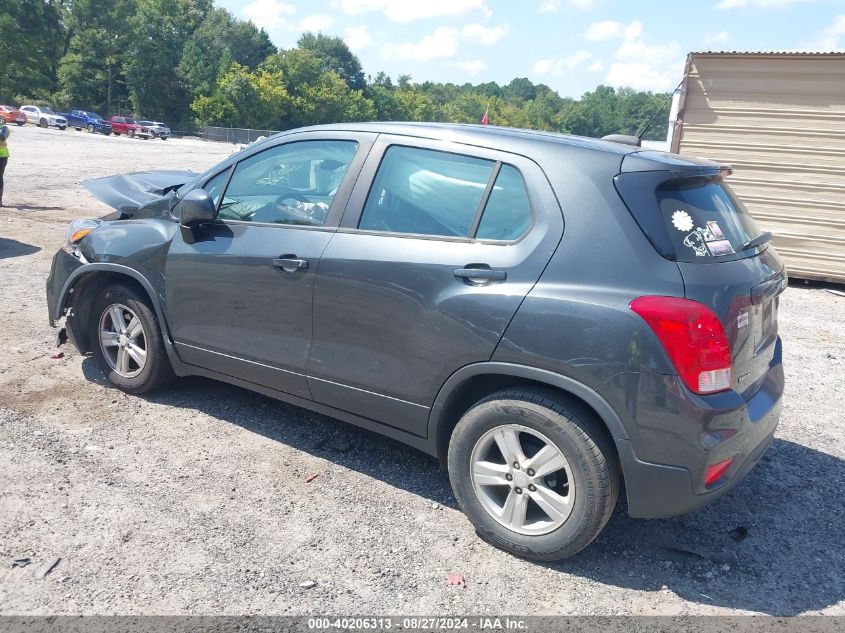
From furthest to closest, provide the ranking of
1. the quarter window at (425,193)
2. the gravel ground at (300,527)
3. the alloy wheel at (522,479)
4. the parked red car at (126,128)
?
the parked red car at (126,128), the quarter window at (425,193), the alloy wheel at (522,479), the gravel ground at (300,527)

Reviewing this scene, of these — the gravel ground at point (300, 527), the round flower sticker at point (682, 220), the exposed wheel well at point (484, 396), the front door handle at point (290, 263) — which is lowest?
the gravel ground at point (300, 527)

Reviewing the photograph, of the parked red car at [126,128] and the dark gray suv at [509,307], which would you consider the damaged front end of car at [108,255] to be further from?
the parked red car at [126,128]

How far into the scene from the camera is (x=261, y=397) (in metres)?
5.04

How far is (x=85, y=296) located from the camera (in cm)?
498

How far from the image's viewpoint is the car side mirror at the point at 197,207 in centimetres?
413

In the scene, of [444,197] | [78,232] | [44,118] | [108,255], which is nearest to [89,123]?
[44,118]

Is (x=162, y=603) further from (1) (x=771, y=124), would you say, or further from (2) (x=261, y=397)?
(1) (x=771, y=124)

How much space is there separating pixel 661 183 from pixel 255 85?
74221 mm

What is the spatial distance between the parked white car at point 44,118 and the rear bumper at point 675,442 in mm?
62046

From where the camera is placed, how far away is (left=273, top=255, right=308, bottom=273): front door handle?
3805 mm

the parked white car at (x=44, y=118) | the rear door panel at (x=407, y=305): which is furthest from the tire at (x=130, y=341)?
the parked white car at (x=44, y=118)

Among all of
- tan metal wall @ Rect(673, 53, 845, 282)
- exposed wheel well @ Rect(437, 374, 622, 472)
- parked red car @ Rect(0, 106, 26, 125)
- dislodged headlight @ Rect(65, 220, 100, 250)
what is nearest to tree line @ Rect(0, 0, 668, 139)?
parked red car @ Rect(0, 106, 26, 125)

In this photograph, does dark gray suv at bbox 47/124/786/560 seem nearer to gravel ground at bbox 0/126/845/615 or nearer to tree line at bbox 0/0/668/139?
gravel ground at bbox 0/126/845/615

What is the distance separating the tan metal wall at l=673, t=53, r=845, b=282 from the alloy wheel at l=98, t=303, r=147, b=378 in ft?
26.6
